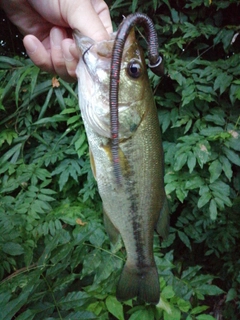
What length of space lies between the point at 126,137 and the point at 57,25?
1.68ft

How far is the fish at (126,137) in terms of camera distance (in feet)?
3.04

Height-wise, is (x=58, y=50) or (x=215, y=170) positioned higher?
(x=58, y=50)

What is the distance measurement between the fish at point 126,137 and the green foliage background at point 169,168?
0.33 m

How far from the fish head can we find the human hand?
5 centimetres

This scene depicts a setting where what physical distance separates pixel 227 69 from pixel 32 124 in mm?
1223

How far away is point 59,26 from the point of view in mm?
1204

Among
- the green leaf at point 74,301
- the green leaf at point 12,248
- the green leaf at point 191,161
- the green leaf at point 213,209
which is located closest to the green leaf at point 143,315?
the green leaf at point 74,301

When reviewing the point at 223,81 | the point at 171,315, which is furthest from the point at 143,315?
the point at 223,81

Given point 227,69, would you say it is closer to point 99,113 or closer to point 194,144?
point 194,144

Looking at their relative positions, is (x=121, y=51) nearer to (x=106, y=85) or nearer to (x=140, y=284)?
(x=106, y=85)

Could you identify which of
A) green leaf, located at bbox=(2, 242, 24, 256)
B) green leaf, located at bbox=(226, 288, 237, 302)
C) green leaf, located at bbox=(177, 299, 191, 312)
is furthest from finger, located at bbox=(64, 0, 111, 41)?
green leaf, located at bbox=(226, 288, 237, 302)

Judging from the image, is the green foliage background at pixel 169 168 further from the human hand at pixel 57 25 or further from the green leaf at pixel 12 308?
the human hand at pixel 57 25

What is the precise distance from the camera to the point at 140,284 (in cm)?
109

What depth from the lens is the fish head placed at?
35.8 inches
